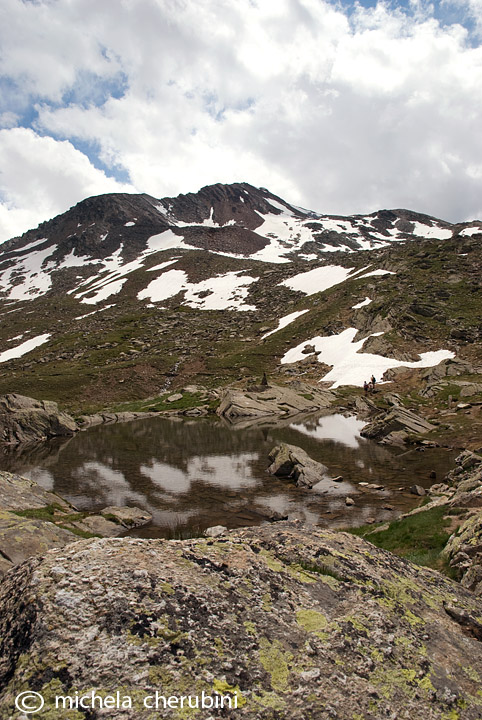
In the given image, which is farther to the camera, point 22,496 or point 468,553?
point 22,496

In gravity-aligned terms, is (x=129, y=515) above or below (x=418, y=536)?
below

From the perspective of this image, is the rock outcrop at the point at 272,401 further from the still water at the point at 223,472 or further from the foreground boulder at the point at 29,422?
the foreground boulder at the point at 29,422

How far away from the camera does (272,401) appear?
53250 millimetres

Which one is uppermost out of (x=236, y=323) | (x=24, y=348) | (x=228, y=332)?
(x=236, y=323)

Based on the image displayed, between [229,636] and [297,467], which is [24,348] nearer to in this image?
[297,467]

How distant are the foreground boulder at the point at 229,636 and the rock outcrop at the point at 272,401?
142ft

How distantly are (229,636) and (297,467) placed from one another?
22.2m

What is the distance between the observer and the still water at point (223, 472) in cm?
2047

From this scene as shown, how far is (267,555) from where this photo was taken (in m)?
6.37

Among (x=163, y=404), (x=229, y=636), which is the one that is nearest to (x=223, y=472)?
(x=229, y=636)

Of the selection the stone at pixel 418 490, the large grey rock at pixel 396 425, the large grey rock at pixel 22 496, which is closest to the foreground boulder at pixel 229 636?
the large grey rock at pixel 22 496

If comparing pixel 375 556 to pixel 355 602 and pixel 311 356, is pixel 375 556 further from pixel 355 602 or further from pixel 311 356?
pixel 311 356

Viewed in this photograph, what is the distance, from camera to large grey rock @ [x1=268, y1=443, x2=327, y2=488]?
2502cm

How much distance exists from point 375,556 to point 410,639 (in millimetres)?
1775
